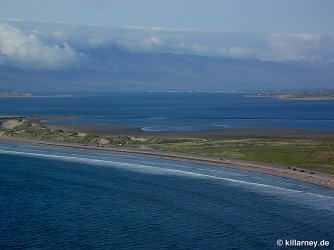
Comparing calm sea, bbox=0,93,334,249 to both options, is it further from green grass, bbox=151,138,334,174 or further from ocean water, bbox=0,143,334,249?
green grass, bbox=151,138,334,174

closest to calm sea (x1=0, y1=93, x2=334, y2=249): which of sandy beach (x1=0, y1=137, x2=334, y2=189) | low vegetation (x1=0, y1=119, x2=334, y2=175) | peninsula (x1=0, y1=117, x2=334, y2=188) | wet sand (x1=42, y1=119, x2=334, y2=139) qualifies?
sandy beach (x1=0, y1=137, x2=334, y2=189)

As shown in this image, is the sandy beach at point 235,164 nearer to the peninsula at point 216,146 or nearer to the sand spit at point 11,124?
the peninsula at point 216,146

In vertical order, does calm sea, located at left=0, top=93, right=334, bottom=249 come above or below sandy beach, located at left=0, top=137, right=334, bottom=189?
below

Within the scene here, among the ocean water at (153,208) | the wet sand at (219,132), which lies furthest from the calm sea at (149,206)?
the wet sand at (219,132)

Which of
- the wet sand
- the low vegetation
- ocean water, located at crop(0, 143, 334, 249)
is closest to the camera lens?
ocean water, located at crop(0, 143, 334, 249)

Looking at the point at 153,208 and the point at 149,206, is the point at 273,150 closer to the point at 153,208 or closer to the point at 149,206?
the point at 149,206

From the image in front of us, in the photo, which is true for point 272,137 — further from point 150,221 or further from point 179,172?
point 150,221
